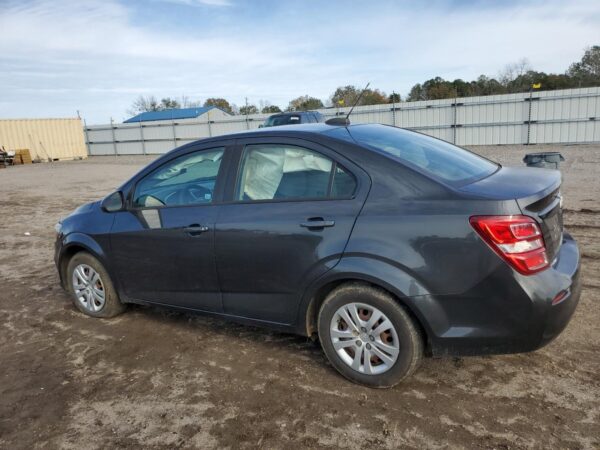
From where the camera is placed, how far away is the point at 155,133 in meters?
30.6

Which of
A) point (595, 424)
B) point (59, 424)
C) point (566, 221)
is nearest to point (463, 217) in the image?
point (595, 424)

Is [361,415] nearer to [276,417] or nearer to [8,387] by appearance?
[276,417]

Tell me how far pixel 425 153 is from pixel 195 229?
70.6 inches

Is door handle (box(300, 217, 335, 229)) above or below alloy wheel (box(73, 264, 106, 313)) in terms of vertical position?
above

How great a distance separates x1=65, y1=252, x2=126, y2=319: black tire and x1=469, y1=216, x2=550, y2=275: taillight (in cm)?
330

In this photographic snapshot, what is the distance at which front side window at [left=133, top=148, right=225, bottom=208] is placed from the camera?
3.73m

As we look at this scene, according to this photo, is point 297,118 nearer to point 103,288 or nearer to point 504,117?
point 504,117

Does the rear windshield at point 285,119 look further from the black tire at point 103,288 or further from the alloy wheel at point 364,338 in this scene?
the alloy wheel at point 364,338

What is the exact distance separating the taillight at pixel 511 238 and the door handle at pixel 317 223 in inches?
33.8

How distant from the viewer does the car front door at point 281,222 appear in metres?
3.04

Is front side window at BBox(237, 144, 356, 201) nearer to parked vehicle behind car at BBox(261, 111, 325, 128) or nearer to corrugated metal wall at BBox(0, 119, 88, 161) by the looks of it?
parked vehicle behind car at BBox(261, 111, 325, 128)

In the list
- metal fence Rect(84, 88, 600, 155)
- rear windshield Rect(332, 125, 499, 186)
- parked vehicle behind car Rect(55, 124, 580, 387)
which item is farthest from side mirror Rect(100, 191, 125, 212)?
metal fence Rect(84, 88, 600, 155)

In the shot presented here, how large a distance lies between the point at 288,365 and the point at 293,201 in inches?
48.0

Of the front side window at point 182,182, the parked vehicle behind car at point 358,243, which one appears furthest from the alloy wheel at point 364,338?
the front side window at point 182,182
